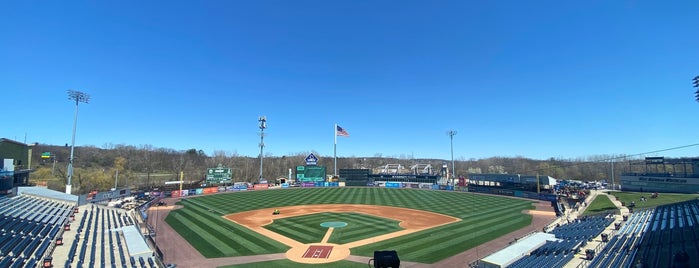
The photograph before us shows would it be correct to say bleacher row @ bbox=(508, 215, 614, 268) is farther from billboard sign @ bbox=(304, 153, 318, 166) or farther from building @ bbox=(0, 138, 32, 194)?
billboard sign @ bbox=(304, 153, 318, 166)

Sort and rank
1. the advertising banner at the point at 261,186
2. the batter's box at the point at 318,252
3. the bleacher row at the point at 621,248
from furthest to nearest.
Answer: the advertising banner at the point at 261,186 → the batter's box at the point at 318,252 → the bleacher row at the point at 621,248

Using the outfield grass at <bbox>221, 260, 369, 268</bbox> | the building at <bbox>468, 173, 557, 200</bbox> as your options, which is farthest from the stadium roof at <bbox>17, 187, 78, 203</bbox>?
the building at <bbox>468, 173, 557, 200</bbox>

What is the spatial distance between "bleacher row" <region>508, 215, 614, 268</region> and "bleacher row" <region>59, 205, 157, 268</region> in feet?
86.8

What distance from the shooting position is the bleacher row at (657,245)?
59.5ft

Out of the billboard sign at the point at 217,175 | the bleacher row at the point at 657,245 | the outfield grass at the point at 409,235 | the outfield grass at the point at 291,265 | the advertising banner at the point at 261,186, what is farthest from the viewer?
the advertising banner at the point at 261,186

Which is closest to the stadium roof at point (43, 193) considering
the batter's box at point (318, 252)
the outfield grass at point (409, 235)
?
the outfield grass at point (409, 235)

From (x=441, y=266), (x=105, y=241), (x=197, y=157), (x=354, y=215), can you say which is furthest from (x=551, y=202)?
(x=197, y=157)

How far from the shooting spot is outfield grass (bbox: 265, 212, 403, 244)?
30625mm

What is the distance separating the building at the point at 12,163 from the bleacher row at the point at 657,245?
6315 cm

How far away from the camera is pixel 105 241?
26016mm

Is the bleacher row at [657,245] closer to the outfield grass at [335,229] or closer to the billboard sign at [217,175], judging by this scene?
the outfield grass at [335,229]

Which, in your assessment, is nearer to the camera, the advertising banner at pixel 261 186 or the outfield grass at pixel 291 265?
the outfield grass at pixel 291 265

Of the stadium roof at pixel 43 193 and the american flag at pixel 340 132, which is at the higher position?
the american flag at pixel 340 132

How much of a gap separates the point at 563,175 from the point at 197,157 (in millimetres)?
180422
